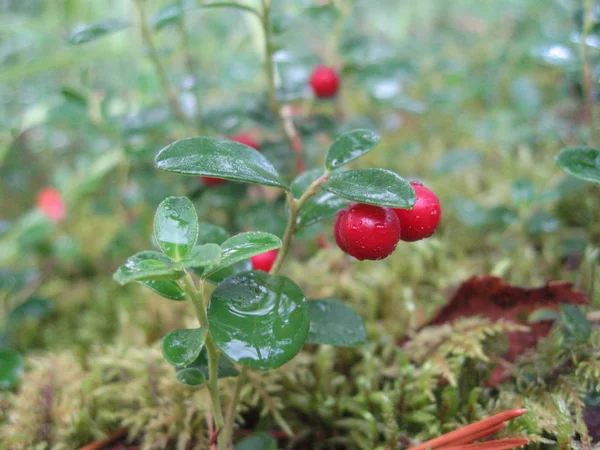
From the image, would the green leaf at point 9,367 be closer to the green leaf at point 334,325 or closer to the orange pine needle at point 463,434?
the green leaf at point 334,325

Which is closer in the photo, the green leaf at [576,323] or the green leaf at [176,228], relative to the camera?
the green leaf at [176,228]

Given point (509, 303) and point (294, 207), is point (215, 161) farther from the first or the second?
point (509, 303)

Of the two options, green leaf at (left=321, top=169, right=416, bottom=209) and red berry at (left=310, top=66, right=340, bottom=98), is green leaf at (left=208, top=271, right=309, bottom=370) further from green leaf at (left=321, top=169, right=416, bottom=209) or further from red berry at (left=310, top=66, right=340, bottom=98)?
red berry at (left=310, top=66, right=340, bottom=98)

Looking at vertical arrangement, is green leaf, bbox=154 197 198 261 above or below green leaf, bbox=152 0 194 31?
below

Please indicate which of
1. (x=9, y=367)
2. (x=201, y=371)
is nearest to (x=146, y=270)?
(x=201, y=371)

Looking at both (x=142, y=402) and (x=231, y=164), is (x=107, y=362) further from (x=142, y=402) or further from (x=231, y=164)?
(x=231, y=164)

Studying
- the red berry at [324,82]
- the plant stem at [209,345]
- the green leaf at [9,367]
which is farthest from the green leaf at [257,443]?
the red berry at [324,82]

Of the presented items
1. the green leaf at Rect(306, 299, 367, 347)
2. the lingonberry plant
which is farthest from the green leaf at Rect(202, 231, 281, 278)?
the green leaf at Rect(306, 299, 367, 347)
